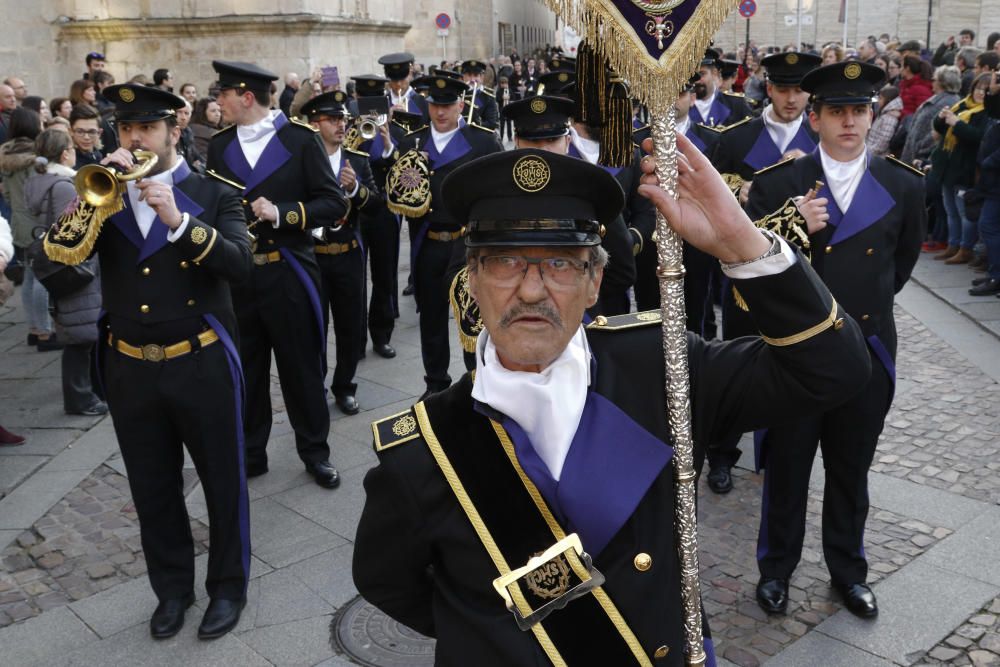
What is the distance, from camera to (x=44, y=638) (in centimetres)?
495

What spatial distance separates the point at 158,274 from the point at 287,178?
2.08 metres

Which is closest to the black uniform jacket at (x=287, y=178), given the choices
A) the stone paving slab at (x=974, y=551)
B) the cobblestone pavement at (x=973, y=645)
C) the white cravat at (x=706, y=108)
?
the stone paving slab at (x=974, y=551)

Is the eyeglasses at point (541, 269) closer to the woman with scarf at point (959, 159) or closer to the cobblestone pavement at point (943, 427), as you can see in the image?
the cobblestone pavement at point (943, 427)

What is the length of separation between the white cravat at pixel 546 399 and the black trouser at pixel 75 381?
669 cm

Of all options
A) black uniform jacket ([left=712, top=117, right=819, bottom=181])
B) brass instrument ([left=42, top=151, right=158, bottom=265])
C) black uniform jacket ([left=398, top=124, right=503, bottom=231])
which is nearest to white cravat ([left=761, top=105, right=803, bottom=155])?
black uniform jacket ([left=712, top=117, right=819, bottom=181])

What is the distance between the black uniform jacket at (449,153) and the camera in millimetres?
8031

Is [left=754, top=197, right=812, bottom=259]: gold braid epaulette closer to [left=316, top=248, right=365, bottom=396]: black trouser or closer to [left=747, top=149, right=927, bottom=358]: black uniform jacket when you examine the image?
[left=747, top=149, right=927, bottom=358]: black uniform jacket

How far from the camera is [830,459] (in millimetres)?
5000

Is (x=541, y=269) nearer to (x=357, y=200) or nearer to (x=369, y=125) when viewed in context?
(x=357, y=200)

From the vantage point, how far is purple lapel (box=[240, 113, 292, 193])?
6.70m

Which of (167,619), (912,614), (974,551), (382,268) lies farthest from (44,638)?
(382,268)

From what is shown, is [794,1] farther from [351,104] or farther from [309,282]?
[309,282]

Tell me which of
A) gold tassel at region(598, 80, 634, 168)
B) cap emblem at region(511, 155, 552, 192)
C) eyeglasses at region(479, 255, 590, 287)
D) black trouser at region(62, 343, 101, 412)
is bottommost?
black trouser at region(62, 343, 101, 412)

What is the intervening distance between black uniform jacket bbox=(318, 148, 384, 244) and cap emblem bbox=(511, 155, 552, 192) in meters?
5.85
